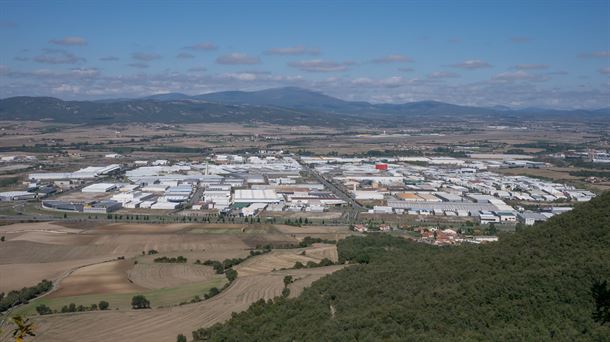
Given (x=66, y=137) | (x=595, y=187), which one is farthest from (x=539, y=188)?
(x=66, y=137)

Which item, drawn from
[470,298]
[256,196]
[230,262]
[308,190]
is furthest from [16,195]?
[470,298]

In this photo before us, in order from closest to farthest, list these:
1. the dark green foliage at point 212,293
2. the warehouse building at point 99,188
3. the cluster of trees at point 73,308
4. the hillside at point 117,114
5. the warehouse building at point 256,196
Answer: the cluster of trees at point 73,308, the dark green foliage at point 212,293, the warehouse building at point 256,196, the warehouse building at point 99,188, the hillside at point 117,114

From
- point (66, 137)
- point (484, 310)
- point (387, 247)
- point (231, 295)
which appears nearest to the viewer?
point (484, 310)

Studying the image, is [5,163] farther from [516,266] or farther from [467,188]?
[516,266]

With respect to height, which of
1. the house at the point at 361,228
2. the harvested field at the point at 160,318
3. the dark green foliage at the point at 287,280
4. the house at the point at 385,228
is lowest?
the house at the point at 385,228

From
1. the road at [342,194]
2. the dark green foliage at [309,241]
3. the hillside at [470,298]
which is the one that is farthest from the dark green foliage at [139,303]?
the road at [342,194]

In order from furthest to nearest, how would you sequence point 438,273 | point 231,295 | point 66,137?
point 66,137 → point 231,295 → point 438,273

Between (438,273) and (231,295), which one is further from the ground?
(438,273)

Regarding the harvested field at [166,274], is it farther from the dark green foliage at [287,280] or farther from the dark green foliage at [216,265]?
the dark green foliage at [287,280]
